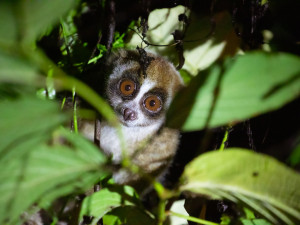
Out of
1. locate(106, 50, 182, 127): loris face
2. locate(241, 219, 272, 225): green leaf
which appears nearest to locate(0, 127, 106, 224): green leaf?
locate(241, 219, 272, 225): green leaf

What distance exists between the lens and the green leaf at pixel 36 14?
0.53 m

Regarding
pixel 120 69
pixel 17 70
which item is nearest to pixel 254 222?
pixel 17 70

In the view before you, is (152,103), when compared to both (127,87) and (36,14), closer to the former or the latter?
(127,87)

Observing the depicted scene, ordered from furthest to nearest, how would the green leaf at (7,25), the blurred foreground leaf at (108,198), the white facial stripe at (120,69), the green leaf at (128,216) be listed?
Answer: the white facial stripe at (120,69)
the green leaf at (128,216)
the blurred foreground leaf at (108,198)
the green leaf at (7,25)

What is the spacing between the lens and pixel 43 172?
665 mm

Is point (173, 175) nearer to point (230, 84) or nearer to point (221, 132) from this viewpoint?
point (221, 132)

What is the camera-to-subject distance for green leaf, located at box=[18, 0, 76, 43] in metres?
0.53

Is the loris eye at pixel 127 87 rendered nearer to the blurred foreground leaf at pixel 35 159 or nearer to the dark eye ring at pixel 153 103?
the dark eye ring at pixel 153 103

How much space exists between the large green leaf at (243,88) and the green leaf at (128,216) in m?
0.47

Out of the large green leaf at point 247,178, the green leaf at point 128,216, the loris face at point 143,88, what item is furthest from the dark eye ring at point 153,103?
the large green leaf at point 247,178

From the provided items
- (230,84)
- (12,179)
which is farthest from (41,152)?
(230,84)

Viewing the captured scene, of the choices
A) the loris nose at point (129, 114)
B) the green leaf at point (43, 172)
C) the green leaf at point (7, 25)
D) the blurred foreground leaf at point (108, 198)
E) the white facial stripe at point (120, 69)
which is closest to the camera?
the green leaf at point (7, 25)

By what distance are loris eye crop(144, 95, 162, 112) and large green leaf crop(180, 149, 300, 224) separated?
6.58 feet

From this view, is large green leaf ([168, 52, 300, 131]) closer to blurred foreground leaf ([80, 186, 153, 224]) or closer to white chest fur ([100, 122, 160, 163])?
blurred foreground leaf ([80, 186, 153, 224])
